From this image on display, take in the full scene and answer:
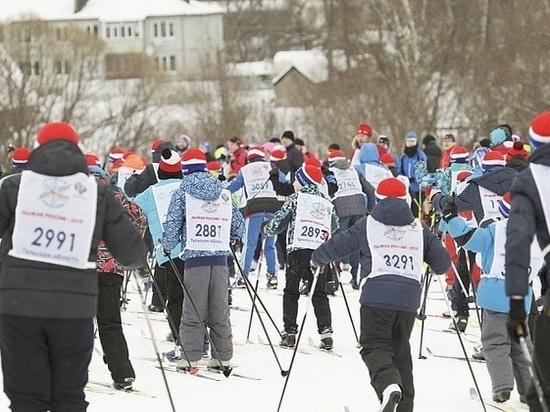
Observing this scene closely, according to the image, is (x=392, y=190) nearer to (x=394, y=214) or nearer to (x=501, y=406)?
(x=394, y=214)

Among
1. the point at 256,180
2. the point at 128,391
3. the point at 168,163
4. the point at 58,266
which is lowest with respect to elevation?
the point at 128,391

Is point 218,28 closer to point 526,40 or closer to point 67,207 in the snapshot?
point 526,40

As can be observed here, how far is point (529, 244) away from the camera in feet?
21.5

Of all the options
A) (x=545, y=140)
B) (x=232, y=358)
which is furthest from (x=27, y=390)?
(x=232, y=358)

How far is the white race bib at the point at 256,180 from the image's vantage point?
1712cm

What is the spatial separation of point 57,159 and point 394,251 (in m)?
2.62

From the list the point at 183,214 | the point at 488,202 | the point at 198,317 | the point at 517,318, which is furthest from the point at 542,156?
the point at 488,202

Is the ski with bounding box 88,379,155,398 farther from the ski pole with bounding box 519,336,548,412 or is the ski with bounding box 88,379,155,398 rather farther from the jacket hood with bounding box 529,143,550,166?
the jacket hood with bounding box 529,143,550,166

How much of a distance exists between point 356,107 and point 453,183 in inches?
1039

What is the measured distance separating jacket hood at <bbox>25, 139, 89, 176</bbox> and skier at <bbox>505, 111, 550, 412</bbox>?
2.30 m

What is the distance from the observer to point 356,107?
40.7 meters

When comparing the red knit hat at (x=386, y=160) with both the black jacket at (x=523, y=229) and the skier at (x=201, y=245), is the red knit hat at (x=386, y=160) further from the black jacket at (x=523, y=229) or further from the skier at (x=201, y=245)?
the black jacket at (x=523, y=229)

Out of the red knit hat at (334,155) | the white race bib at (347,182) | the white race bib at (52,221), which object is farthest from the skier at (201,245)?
→ the red knit hat at (334,155)

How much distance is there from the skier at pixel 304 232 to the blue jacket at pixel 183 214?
5.12 feet
